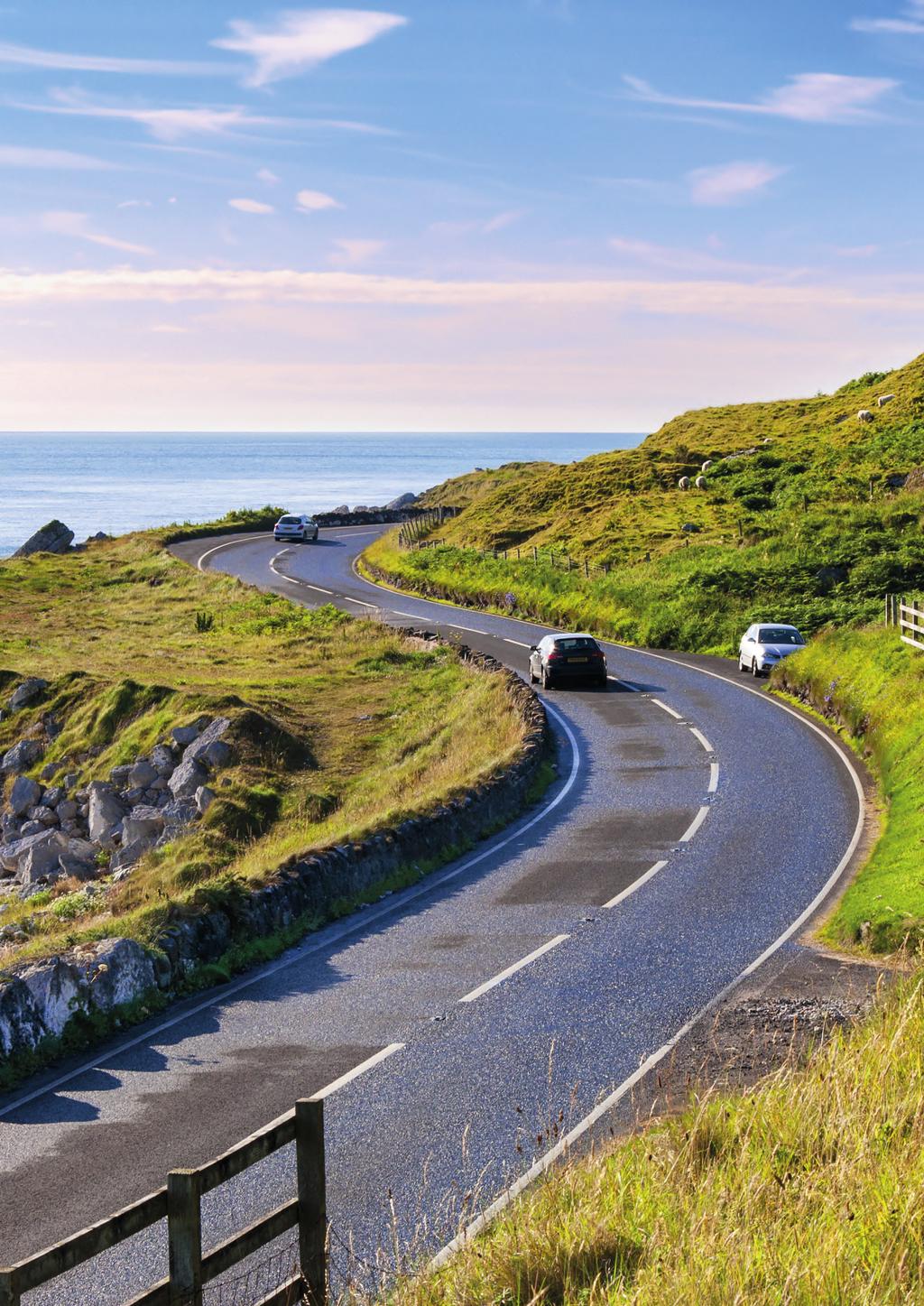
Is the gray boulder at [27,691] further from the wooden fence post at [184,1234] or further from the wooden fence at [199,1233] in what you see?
the wooden fence post at [184,1234]

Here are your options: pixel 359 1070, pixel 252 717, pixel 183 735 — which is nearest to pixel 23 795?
pixel 183 735

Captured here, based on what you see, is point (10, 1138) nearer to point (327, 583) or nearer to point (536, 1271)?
point (536, 1271)

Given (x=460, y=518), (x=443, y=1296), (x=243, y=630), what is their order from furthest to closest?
1. (x=460, y=518)
2. (x=243, y=630)
3. (x=443, y=1296)

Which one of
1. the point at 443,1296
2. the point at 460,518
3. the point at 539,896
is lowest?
the point at 539,896

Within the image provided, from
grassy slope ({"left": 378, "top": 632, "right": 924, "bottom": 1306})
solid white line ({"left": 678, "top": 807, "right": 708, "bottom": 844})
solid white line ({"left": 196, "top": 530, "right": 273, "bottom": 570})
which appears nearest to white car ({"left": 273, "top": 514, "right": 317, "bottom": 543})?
solid white line ({"left": 196, "top": 530, "right": 273, "bottom": 570})

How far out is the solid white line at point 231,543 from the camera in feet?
227

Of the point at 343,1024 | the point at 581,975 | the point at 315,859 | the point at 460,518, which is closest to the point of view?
the point at 343,1024

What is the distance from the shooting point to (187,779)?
28812mm

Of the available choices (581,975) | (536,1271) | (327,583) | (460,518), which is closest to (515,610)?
(327,583)

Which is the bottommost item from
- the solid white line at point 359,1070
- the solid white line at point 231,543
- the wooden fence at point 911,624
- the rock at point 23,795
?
Answer: the rock at point 23,795

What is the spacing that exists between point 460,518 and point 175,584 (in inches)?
1213

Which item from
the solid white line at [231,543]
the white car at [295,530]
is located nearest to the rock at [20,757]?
the solid white line at [231,543]

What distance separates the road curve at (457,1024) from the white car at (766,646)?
504 inches

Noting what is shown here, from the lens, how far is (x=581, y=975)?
47.8 feet
